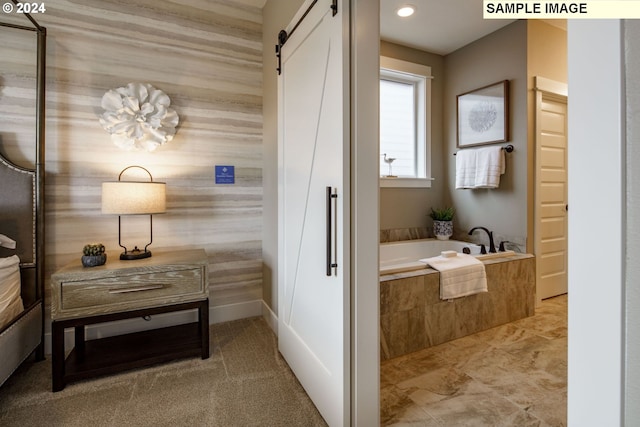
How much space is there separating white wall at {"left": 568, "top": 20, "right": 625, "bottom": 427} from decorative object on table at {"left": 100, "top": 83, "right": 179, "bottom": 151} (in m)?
2.60

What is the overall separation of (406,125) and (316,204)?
2.54 m

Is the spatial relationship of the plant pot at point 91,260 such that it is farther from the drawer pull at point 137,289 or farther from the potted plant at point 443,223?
the potted plant at point 443,223

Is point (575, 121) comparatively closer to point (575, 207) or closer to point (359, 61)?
point (575, 207)

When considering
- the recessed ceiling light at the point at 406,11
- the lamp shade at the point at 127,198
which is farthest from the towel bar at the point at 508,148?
the lamp shade at the point at 127,198

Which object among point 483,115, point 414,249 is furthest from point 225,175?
point 483,115

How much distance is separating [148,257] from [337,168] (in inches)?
65.3

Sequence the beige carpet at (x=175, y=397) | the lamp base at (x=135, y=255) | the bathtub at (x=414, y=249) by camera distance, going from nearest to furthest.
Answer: the beige carpet at (x=175, y=397), the lamp base at (x=135, y=255), the bathtub at (x=414, y=249)

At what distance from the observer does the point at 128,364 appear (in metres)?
2.02

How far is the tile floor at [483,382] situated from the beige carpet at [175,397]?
54 cm

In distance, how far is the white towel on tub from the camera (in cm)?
239

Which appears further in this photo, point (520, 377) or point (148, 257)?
point (148, 257)

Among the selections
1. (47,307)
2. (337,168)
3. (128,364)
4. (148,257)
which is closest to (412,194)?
(337,168)

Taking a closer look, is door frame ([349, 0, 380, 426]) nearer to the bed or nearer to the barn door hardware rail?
the barn door hardware rail

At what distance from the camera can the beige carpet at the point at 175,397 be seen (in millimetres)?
1606
